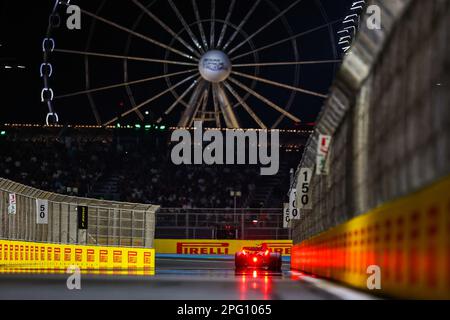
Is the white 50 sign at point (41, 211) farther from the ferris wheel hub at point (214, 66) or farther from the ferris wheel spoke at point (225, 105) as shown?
the ferris wheel spoke at point (225, 105)

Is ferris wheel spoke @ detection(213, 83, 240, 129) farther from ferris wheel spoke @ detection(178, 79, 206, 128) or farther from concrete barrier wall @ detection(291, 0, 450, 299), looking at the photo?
concrete barrier wall @ detection(291, 0, 450, 299)

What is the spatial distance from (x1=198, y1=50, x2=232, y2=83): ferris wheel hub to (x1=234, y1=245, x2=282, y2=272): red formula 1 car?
897 inches

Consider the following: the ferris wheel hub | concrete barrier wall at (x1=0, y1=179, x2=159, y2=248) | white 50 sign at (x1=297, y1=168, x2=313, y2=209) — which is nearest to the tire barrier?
white 50 sign at (x1=297, y1=168, x2=313, y2=209)

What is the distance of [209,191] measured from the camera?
7356 cm

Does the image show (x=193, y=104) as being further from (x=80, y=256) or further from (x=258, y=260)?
(x=258, y=260)

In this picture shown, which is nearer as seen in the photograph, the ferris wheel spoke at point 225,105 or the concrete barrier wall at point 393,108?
the concrete barrier wall at point 393,108

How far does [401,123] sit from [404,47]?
33.4 inches

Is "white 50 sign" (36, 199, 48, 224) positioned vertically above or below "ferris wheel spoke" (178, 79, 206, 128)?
below

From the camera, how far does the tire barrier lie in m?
9.30

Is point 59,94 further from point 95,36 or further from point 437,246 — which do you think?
point 437,246

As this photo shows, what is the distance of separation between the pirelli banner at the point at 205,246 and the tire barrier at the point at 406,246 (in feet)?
148

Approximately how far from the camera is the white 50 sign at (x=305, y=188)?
29.7 m

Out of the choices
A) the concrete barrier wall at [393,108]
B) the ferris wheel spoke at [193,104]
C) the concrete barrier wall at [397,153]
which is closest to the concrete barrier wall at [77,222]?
Answer: the ferris wheel spoke at [193,104]
